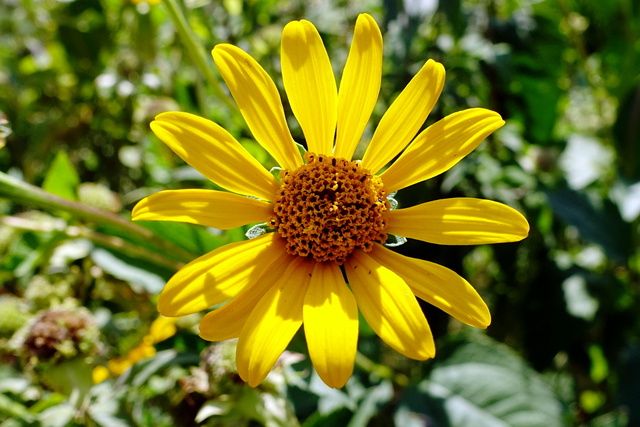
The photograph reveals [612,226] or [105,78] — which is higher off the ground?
[105,78]

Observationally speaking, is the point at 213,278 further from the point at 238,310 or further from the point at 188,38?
the point at 188,38

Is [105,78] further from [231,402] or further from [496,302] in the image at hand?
[496,302]

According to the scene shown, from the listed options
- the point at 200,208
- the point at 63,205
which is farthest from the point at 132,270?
the point at 200,208

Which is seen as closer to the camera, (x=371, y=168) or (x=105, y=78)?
(x=371, y=168)

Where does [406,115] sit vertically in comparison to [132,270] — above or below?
above

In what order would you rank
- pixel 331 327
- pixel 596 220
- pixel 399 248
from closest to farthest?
pixel 331 327 < pixel 399 248 < pixel 596 220

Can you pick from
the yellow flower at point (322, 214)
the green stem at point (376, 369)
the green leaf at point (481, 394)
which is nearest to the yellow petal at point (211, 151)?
the yellow flower at point (322, 214)

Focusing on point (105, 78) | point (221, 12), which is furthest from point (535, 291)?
point (105, 78)
